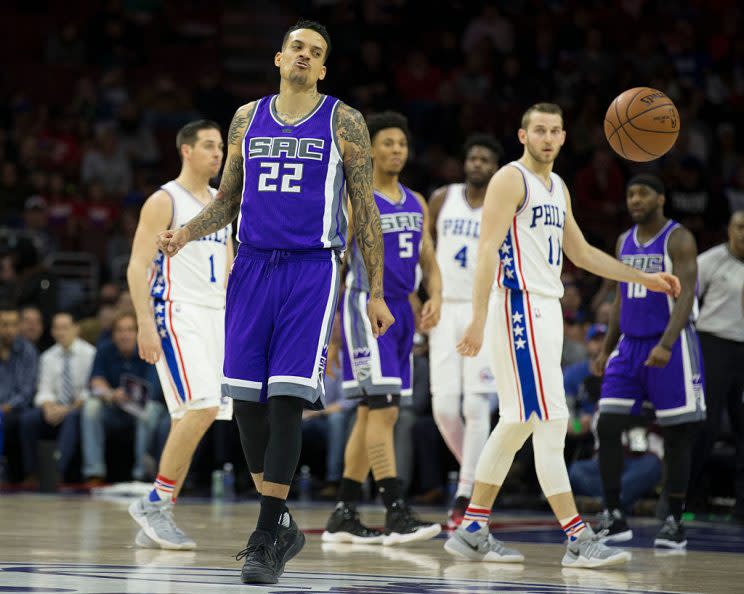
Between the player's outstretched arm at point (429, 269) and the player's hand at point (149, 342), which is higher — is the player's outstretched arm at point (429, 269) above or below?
above

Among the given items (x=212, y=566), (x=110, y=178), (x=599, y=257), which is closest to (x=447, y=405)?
(x=599, y=257)

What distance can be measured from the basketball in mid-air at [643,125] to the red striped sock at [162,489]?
3212 millimetres

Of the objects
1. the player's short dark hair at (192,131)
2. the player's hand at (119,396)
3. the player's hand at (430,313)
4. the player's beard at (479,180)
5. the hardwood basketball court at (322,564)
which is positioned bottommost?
the hardwood basketball court at (322,564)

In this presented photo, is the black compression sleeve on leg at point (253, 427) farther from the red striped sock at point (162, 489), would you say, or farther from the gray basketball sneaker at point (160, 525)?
the red striped sock at point (162, 489)

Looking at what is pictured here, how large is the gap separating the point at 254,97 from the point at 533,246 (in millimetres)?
13307

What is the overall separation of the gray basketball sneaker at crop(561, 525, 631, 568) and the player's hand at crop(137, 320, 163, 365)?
2.47m

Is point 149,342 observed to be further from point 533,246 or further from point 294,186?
point 533,246

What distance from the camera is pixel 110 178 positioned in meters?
18.5

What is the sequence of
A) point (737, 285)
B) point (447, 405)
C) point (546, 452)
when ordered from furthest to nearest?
point (737, 285)
point (447, 405)
point (546, 452)

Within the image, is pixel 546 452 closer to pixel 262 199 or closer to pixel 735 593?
pixel 735 593

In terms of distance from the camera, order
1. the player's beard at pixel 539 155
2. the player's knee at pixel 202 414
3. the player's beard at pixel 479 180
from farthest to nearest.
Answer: the player's beard at pixel 479 180 < the player's knee at pixel 202 414 < the player's beard at pixel 539 155

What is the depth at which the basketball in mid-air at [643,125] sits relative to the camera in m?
7.83

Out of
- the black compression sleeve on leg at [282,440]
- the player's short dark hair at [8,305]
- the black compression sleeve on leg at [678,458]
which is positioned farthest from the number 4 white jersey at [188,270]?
the player's short dark hair at [8,305]

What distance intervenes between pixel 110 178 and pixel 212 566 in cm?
1266
